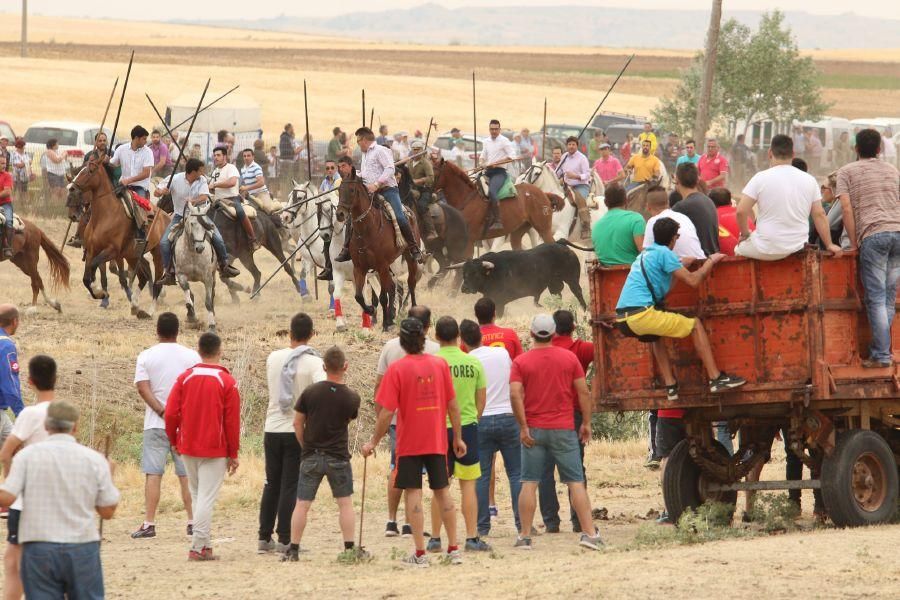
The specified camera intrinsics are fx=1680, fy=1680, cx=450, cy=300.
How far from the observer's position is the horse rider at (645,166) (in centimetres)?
2939

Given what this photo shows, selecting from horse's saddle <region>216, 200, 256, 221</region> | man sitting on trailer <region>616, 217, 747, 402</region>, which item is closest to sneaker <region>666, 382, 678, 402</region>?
man sitting on trailer <region>616, 217, 747, 402</region>

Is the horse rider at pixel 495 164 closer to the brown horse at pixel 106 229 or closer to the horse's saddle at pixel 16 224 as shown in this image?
the brown horse at pixel 106 229

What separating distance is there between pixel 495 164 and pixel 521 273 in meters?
3.32

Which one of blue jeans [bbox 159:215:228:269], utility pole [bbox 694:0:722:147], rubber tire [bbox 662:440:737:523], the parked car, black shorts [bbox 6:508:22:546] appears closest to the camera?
black shorts [bbox 6:508:22:546]

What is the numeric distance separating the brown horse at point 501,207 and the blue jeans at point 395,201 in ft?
10.9

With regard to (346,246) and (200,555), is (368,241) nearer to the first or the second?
(346,246)

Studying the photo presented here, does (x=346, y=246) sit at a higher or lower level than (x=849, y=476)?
higher

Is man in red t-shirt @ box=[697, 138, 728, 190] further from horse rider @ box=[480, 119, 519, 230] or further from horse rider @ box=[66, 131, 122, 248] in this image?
horse rider @ box=[66, 131, 122, 248]

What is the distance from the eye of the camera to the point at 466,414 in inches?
477

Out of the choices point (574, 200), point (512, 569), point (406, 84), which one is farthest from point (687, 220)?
point (406, 84)

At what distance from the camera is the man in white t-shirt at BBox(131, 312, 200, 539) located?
12.7 m

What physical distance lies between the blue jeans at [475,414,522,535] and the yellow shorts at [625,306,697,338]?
1.49 metres

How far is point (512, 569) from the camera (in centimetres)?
1102

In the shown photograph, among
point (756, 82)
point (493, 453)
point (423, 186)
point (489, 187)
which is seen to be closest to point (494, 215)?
point (489, 187)
